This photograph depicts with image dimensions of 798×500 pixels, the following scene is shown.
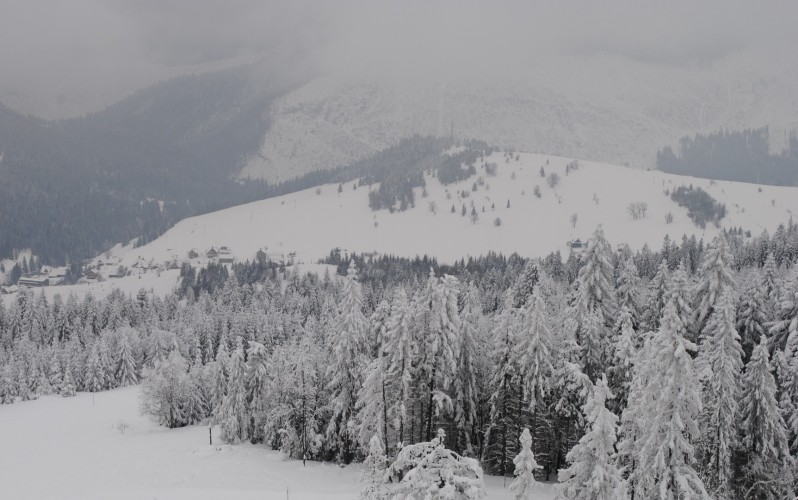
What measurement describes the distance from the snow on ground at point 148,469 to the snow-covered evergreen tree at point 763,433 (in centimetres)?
1393

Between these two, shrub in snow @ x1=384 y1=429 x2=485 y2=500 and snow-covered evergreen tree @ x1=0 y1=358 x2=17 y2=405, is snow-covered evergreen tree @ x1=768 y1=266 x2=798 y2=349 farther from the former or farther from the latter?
snow-covered evergreen tree @ x1=0 y1=358 x2=17 y2=405

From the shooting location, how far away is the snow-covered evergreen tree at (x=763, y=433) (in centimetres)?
3438

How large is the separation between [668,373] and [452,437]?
28150mm

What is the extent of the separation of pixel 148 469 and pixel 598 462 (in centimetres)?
4184

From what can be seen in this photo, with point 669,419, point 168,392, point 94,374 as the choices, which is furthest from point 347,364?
point 94,374

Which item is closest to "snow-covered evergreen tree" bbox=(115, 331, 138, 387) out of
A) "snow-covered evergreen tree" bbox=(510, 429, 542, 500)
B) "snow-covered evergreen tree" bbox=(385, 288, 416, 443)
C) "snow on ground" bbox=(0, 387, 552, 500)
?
"snow on ground" bbox=(0, 387, 552, 500)

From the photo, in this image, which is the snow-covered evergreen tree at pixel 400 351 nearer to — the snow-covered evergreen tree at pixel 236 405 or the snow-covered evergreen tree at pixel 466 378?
the snow-covered evergreen tree at pixel 466 378

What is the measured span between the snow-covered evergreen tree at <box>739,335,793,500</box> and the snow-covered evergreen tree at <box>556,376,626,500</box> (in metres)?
15.3

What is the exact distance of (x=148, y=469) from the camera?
5056 cm

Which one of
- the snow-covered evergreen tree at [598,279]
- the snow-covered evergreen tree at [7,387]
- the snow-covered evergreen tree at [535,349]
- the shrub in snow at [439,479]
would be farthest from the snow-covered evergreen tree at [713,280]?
the snow-covered evergreen tree at [7,387]

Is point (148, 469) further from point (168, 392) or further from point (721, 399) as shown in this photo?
point (721, 399)

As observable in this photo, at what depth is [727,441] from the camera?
33812 millimetres

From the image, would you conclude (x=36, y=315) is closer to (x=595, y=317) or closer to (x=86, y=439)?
(x=86, y=439)

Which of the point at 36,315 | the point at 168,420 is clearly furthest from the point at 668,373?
the point at 36,315
